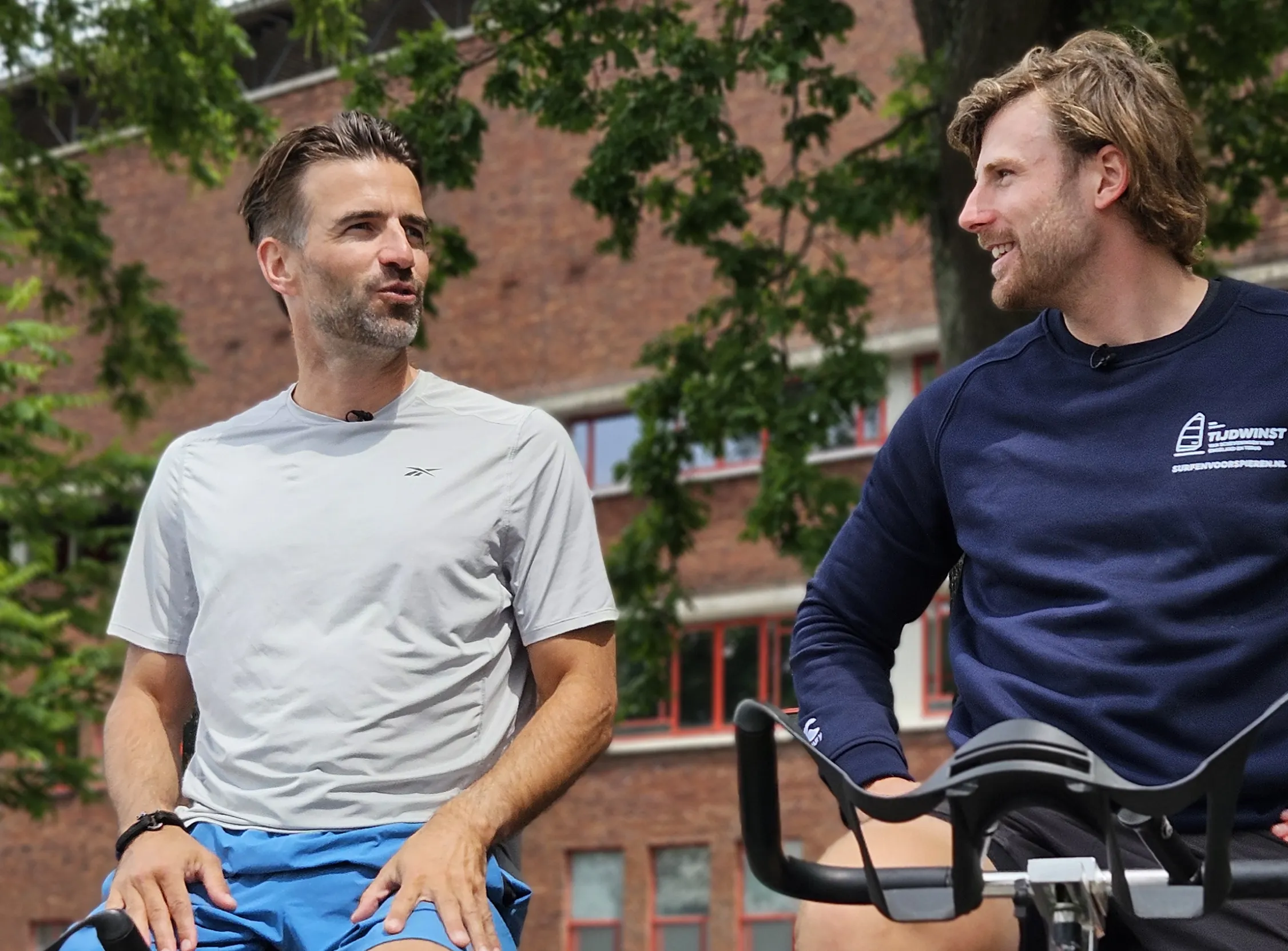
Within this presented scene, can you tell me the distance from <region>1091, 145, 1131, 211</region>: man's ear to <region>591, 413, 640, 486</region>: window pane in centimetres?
2307

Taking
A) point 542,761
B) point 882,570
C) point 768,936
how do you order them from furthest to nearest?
point 768,936, point 542,761, point 882,570

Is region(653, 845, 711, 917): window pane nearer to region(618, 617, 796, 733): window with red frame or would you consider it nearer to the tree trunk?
region(618, 617, 796, 733): window with red frame

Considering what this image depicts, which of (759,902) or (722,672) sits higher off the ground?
(722,672)

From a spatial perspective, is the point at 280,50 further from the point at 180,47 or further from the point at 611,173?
the point at 611,173

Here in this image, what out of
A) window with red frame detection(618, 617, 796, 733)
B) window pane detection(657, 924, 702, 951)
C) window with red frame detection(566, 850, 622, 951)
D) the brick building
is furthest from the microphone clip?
window with red frame detection(566, 850, 622, 951)

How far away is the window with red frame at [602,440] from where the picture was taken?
2636 cm

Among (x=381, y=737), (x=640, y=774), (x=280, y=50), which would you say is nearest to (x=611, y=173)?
(x=381, y=737)

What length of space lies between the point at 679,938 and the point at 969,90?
671 inches

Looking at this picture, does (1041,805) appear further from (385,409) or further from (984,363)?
(385,409)

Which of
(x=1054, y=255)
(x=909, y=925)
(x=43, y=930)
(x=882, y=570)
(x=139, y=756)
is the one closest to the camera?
(x=909, y=925)

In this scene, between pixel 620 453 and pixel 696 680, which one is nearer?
pixel 696 680

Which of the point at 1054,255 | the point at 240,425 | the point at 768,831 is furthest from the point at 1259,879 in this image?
the point at 240,425

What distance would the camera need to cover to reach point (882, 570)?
3.14 metres

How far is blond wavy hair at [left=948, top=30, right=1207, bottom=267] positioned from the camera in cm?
303
